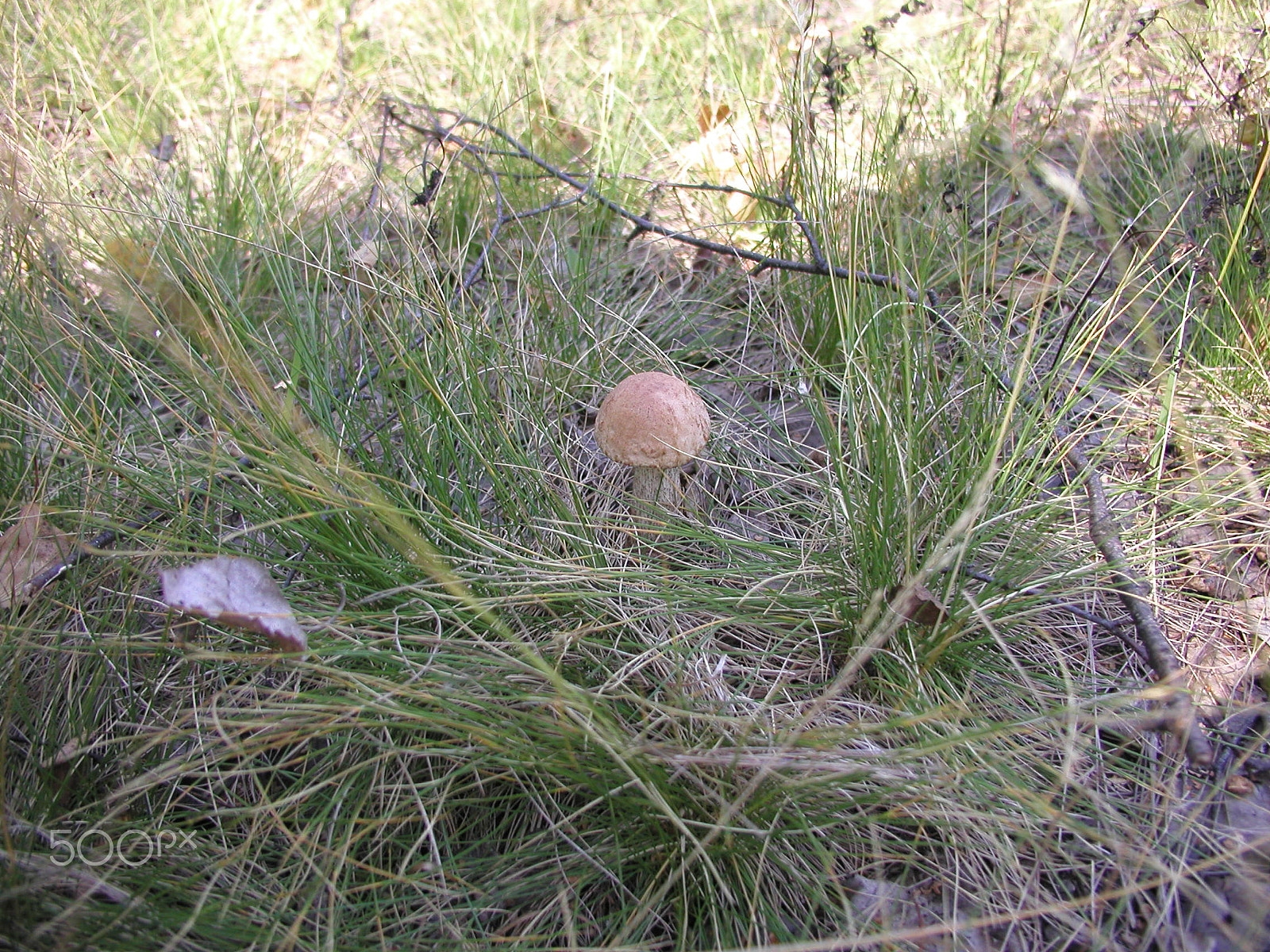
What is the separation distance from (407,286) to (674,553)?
82cm

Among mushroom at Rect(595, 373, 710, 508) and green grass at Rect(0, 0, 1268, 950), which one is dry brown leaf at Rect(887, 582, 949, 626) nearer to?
green grass at Rect(0, 0, 1268, 950)

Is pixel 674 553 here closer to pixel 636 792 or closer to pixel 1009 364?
pixel 636 792

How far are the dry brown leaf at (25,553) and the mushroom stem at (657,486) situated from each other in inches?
43.9

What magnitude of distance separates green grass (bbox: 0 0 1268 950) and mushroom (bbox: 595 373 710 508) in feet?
0.52

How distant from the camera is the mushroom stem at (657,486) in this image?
69.2 inches

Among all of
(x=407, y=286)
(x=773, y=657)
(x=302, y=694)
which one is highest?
(x=407, y=286)

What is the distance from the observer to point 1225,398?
175cm

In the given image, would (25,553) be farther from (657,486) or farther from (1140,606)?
(1140,606)

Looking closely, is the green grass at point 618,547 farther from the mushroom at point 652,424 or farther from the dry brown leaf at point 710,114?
the dry brown leaf at point 710,114

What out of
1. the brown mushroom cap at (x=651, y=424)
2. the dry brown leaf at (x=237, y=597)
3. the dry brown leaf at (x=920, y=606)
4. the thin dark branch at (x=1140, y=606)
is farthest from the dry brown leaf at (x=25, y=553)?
the thin dark branch at (x=1140, y=606)

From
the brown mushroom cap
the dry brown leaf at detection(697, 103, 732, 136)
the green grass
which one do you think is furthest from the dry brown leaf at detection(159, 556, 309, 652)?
the dry brown leaf at detection(697, 103, 732, 136)

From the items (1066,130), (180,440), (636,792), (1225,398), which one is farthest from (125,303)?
(1066,130)

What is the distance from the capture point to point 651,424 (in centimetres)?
153

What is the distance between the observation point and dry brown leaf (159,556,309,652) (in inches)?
42.4
